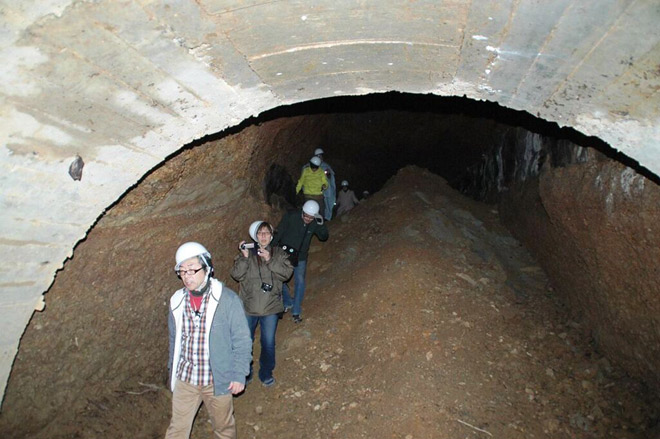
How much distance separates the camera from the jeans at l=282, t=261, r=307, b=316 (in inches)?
253

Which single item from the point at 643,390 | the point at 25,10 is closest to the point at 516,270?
the point at 643,390

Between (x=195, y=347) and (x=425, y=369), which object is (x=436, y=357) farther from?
(x=195, y=347)

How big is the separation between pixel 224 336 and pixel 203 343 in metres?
0.17

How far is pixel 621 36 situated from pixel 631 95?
39cm

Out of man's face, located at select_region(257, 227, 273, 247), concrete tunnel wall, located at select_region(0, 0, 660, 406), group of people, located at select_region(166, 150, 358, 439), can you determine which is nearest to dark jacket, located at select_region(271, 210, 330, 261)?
man's face, located at select_region(257, 227, 273, 247)

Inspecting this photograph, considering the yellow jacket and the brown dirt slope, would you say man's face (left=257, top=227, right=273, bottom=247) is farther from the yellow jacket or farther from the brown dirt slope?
the yellow jacket

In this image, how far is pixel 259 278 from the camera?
5.10 metres

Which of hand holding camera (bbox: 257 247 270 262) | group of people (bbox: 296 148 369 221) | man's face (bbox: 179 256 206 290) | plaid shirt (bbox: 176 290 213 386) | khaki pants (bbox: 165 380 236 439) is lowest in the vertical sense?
khaki pants (bbox: 165 380 236 439)

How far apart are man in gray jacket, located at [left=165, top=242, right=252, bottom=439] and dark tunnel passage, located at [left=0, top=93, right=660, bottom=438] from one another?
1.11 m

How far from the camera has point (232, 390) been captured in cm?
A: 386

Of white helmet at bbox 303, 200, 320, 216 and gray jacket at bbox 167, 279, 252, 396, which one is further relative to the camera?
white helmet at bbox 303, 200, 320, 216

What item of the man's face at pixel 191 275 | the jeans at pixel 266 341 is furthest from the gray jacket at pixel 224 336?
the jeans at pixel 266 341

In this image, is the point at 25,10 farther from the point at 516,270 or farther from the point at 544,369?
the point at 516,270

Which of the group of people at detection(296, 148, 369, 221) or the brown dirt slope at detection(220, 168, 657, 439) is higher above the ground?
the group of people at detection(296, 148, 369, 221)
